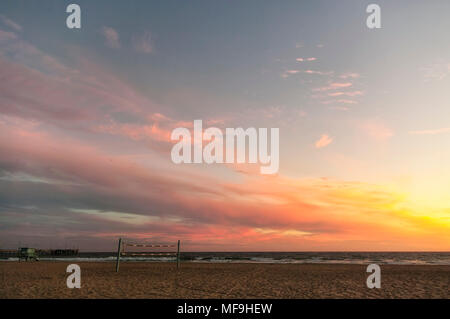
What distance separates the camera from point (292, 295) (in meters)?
10.3
